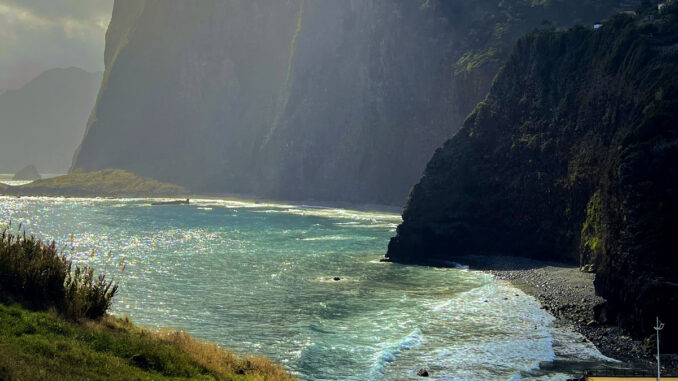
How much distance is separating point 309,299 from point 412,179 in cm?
10960

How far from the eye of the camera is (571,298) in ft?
159

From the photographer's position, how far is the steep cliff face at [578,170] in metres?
39.3

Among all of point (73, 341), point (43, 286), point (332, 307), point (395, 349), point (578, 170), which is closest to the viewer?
point (73, 341)

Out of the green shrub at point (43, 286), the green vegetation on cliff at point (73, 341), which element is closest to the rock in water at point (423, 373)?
the green vegetation on cliff at point (73, 341)

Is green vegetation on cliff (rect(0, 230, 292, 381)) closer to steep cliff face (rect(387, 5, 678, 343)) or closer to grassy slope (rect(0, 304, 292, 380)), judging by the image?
grassy slope (rect(0, 304, 292, 380))

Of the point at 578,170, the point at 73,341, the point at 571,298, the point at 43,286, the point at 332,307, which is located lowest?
the point at 332,307

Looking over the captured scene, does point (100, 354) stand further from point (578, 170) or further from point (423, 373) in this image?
point (578, 170)

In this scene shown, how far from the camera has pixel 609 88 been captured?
61.5m

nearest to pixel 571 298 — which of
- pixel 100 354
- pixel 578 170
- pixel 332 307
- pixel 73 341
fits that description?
pixel 578 170

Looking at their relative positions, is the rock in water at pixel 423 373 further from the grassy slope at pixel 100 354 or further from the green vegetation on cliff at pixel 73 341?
the grassy slope at pixel 100 354

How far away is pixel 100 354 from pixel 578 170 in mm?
58117

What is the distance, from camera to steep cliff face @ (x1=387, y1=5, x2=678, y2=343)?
129 ft

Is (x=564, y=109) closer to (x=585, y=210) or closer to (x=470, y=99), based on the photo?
(x=585, y=210)

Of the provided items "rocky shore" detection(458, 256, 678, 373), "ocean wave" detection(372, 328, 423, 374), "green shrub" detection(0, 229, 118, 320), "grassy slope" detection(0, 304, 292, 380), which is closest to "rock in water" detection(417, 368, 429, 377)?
"ocean wave" detection(372, 328, 423, 374)
